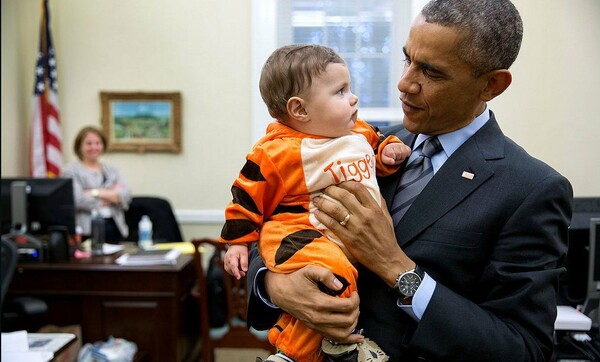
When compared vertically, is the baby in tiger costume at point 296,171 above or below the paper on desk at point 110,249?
above

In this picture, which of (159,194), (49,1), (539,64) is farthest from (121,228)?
(539,64)

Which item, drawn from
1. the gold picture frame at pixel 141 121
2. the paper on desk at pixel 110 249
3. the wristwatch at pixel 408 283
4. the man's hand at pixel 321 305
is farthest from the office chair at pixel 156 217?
the wristwatch at pixel 408 283

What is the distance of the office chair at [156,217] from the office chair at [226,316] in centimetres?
123

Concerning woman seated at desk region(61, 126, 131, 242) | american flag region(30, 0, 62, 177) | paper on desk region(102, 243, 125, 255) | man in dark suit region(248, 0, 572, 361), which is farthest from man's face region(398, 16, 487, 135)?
american flag region(30, 0, 62, 177)

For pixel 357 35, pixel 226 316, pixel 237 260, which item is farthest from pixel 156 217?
pixel 237 260

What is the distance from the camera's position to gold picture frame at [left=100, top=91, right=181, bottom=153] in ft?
16.3

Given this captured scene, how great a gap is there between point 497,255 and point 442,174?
0.75 feet

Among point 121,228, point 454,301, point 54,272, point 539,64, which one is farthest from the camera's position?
point 121,228

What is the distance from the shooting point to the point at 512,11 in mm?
1219

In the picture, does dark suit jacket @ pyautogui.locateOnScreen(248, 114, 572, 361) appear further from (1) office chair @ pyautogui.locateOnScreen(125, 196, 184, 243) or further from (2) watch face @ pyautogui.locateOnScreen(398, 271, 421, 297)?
(1) office chair @ pyautogui.locateOnScreen(125, 196, 184, 243)

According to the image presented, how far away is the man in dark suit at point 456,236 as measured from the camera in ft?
3.58

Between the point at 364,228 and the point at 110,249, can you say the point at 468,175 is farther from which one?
the point at 110,249

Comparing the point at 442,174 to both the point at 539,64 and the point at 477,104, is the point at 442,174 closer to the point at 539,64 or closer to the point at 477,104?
the point at 477,104

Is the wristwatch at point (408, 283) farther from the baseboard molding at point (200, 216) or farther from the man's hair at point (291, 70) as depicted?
the baseboard molding at point (200, 216)
